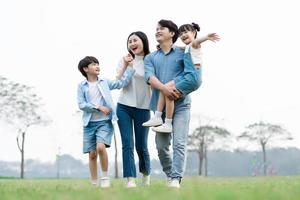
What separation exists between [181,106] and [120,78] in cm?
132

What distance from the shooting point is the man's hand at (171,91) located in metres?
6.65

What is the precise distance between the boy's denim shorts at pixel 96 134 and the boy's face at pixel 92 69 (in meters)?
0.74

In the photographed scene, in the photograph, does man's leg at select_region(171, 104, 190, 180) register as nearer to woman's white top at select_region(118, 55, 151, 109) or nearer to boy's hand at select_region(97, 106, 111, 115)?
woman's white top at select_region(118, 55, 151, 109)

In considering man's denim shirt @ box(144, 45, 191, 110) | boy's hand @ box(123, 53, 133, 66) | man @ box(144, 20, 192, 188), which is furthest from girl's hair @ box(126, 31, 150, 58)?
man's denim shirt @ box(144, 45, 191, 110)

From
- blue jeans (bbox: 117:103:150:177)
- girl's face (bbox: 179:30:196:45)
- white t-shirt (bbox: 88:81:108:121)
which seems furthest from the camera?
white t-shirt (bbox: 88:81:108:121)

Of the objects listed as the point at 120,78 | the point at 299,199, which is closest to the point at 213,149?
the point at 120,78

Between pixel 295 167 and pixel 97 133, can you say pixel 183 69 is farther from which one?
pixel 295 167

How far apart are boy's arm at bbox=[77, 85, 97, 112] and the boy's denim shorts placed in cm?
24

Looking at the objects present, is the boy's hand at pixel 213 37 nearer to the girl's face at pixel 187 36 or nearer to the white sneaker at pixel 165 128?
the girl's face at pixel 187 36

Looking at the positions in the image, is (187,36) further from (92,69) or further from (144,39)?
(92,69)

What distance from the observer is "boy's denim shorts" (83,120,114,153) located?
762cm

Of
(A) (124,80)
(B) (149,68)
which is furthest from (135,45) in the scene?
(B) (149,68)

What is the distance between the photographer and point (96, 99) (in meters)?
7.82

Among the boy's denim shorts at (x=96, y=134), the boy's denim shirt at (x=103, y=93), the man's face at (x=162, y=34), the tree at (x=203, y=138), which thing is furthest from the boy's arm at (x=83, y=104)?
the tree at (x=203, y=138)
